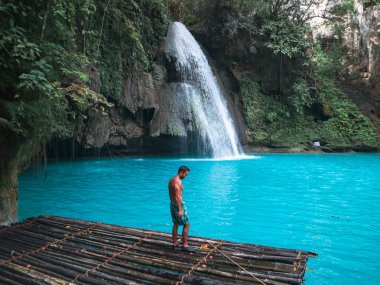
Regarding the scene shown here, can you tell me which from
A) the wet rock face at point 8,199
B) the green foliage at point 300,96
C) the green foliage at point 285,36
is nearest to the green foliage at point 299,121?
the green foliage at point 300,96

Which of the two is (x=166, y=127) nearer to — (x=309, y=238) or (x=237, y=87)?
(x=237, y=87)

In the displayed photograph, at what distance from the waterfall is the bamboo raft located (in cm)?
1413

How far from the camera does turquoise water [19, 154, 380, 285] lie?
19.4ft

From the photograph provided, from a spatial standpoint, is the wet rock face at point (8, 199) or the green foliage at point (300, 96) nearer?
the wet rock face at point (8, 199)

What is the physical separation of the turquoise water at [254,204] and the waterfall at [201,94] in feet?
14.5

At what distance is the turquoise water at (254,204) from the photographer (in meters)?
5.90

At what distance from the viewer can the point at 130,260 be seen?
416 cm

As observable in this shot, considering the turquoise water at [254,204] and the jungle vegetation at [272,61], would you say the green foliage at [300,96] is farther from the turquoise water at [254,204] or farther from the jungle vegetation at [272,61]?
the turquoise water at [254,204]

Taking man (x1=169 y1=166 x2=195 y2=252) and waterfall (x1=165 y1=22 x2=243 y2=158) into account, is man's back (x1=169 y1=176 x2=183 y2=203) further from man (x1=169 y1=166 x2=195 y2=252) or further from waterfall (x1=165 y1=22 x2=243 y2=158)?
waterfall (x1=165 y1=22 x2=243 y2=158)

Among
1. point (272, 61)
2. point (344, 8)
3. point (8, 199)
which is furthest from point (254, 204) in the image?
point (344, 8)

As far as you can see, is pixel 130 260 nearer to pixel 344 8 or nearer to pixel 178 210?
pixel 178 210

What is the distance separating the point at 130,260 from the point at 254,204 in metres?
4.94

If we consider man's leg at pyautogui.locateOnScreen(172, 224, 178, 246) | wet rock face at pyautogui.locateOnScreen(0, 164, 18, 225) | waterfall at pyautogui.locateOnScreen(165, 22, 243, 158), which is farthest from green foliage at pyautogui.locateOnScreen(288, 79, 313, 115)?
man's leg at pyautogui.locateOnScreen(172, 224, 178, 246)

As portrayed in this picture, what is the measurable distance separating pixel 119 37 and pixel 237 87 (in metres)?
8.90
